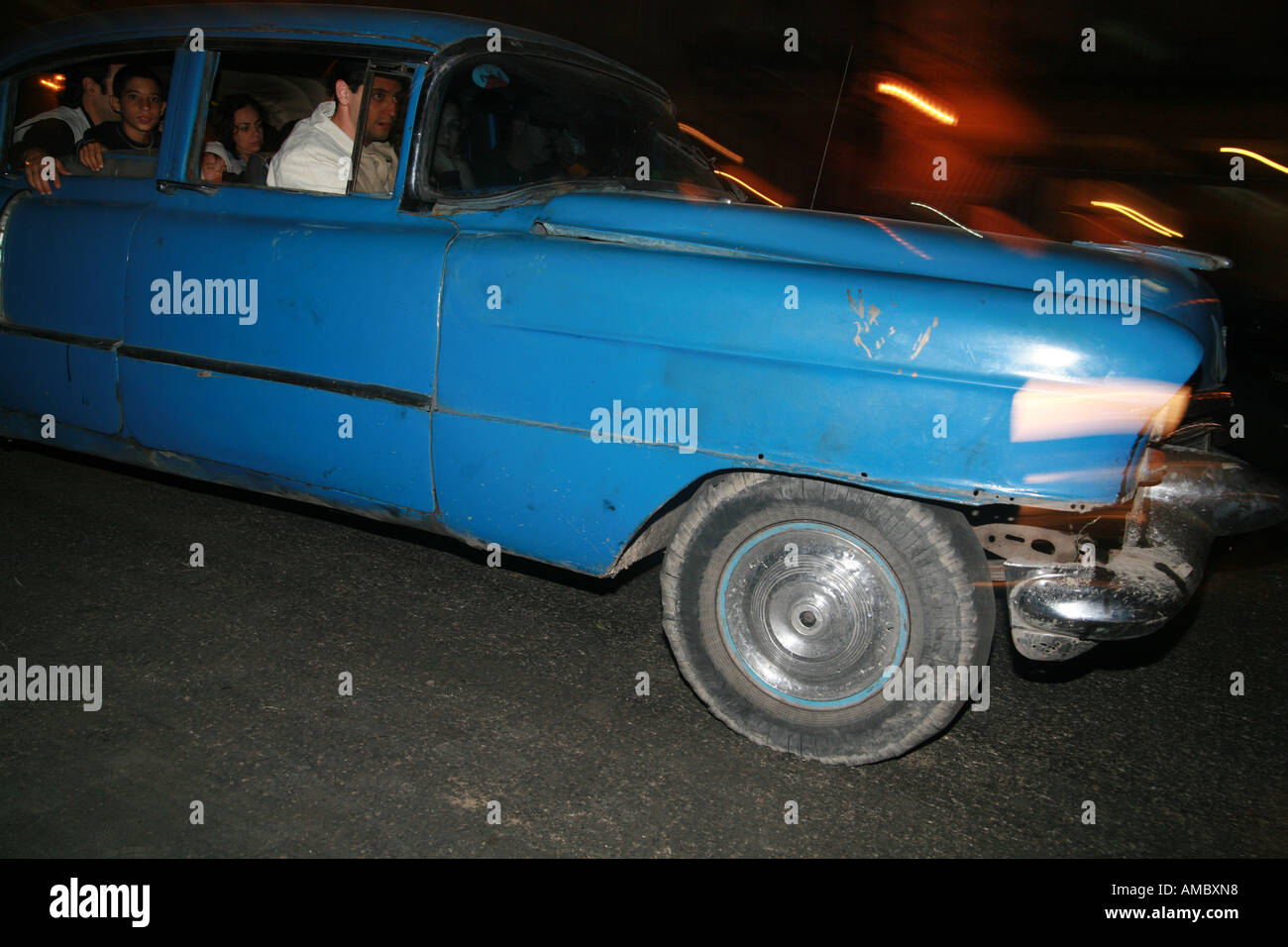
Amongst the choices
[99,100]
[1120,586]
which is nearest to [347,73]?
[99,100]

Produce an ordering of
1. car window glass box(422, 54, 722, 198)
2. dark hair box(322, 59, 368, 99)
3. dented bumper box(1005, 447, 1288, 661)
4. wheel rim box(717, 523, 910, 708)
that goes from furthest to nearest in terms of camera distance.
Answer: dark hair box(322, 59, 368, 99) → car window glass box(422, 54, 722, 198) → wheel rim box(717, 523, 910, 708) → dented bumper box(1005, 447, 1288, 661)

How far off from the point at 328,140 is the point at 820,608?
96.4 inches

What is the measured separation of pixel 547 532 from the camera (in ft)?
9.03

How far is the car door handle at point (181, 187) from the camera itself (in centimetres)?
329

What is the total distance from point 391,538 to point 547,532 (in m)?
1.45

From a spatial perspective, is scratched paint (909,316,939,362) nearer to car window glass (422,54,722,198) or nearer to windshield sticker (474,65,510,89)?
car window glass (422,54,722,198)

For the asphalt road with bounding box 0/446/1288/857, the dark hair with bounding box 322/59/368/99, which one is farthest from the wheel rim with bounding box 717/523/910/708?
the dark hair with bounding box 322/59/368/99

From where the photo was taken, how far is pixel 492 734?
8.48ft

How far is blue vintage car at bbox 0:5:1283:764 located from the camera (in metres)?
2.26

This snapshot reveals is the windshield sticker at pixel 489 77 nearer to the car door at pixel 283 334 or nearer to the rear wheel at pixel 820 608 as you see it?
the car door at pixel 283 334

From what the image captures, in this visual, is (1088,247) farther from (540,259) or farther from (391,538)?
(391,538)

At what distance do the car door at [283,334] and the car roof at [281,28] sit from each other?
0.14 metres

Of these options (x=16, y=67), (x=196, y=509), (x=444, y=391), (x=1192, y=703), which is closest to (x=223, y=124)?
(x=16, y=67)

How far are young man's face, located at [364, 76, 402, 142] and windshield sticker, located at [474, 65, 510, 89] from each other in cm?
26
